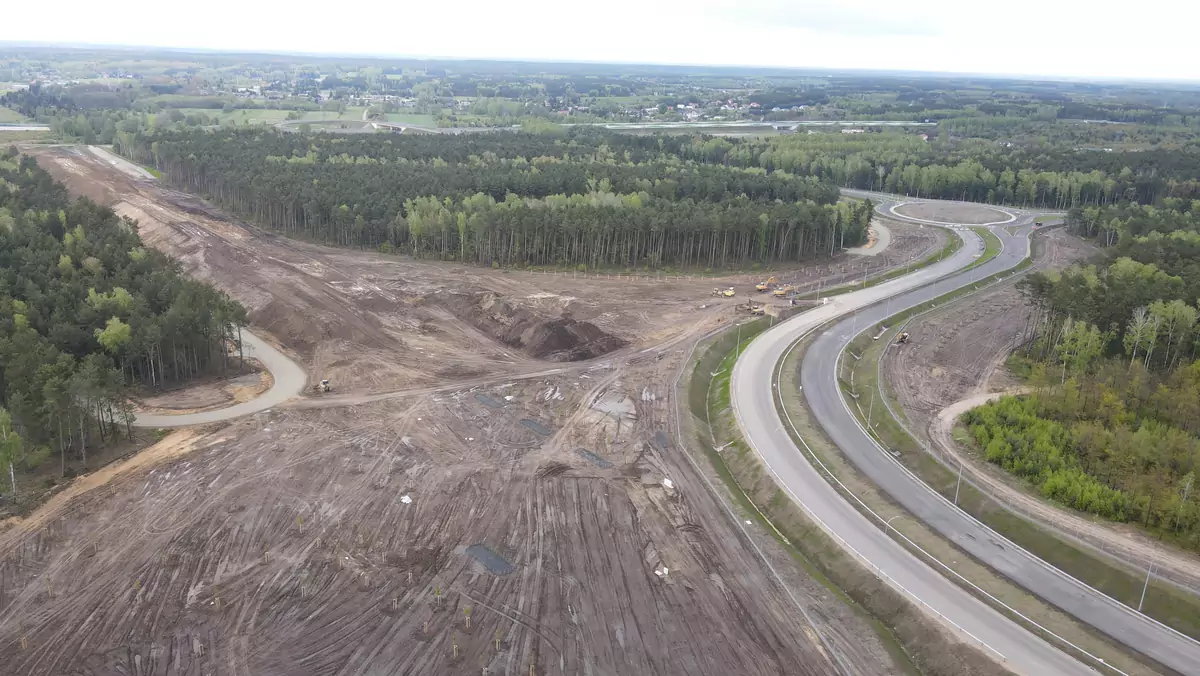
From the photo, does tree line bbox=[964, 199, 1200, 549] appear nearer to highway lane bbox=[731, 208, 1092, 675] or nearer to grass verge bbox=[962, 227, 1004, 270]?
highway lane bbox=[731, 208, 1092, 675]

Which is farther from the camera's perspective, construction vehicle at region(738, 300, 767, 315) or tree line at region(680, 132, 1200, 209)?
tree line at region(680, 132, 1200, 209)

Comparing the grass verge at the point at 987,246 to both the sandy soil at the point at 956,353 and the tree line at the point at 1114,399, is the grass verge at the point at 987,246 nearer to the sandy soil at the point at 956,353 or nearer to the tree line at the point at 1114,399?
the sandy soil at the point at 956,353

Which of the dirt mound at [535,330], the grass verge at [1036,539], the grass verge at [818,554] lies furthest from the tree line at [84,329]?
the grass verge at [1036,539]

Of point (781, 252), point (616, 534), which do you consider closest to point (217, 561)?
point (616, 534)

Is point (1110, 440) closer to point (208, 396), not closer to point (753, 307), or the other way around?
point (753, 307)

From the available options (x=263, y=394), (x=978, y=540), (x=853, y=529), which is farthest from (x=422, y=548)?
(x=978, y=540)

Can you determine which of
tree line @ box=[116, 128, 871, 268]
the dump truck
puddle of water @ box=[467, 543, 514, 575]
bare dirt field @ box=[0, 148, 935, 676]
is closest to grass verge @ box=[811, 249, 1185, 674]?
bare dirt field @ box=[0, 148, 935, 676]

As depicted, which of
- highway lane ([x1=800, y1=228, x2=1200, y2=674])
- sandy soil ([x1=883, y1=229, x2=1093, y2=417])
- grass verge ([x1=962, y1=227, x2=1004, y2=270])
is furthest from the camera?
grass verge ([x1=962, y1=227, x2=1004, y2=270])
